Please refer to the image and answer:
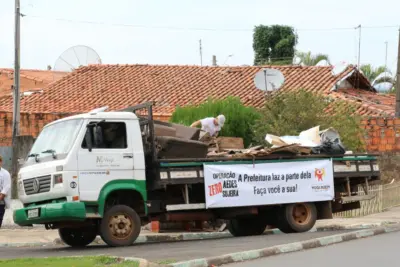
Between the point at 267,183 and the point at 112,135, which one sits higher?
the point at 112,135

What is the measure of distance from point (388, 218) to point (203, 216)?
23.9ft

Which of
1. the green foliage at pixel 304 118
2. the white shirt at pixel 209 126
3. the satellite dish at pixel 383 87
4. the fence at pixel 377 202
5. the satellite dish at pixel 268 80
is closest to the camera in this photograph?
the white shirt at pixel 209 126

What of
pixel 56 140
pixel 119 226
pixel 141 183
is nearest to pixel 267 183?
pixel 141 183

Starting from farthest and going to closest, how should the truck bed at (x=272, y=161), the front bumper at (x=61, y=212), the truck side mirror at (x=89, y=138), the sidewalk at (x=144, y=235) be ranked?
1. the sidewalk at (x=144, y=235)
2. the truck bed at (x=272, y=161)
3. the truck side mirror at (x=89, y=138)
4. the front bumper at (x=61, y=212)

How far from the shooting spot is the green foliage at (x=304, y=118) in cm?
2744

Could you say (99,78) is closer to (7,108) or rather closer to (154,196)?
(7,108)

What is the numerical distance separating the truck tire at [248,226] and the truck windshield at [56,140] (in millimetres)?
4871

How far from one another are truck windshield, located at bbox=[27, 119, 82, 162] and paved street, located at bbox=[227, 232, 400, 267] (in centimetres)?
494

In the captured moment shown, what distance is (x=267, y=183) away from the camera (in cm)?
1856

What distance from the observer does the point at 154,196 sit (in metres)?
17.5

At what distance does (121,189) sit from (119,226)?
69 centimetres

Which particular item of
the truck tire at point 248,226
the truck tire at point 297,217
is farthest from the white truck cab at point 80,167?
the truck tire at point 248,226

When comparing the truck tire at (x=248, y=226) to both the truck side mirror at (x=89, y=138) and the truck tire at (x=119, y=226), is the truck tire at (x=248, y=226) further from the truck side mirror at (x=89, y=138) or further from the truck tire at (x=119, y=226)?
the truck side mirror at (x=89, y=138)

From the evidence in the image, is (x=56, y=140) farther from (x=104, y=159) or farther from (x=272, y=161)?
(x=272, y=161)
